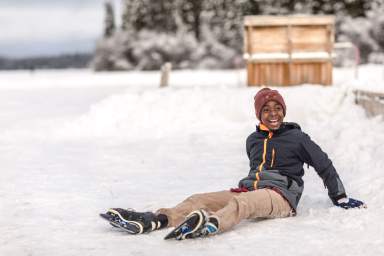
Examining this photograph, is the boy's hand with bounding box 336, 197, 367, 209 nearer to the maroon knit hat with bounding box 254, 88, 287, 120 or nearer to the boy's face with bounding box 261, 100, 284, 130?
the boy's face with bounding box 261, 100, 284, 130

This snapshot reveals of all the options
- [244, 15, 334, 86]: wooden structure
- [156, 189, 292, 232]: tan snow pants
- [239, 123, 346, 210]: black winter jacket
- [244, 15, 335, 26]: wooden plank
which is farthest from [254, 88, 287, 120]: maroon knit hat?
[244, 15, 335, 26]: wooden plank

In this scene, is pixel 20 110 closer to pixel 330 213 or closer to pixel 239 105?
pixel 239 105

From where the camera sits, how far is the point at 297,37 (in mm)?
18188

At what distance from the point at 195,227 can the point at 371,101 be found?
25.3 feet

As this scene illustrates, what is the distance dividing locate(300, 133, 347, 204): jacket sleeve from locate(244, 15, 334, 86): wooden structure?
12532 mm

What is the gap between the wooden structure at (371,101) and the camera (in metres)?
11.3

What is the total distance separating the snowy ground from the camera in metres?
5.07

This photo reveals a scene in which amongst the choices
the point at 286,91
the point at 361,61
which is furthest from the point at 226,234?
the point at 361,61

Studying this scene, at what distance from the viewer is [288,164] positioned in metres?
5.82

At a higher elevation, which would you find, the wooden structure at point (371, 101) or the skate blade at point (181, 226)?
the skate blade at point (181, 226)

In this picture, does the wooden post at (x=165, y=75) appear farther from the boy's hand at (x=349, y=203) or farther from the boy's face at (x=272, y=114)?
the boy's hand at (x=349, y=203)

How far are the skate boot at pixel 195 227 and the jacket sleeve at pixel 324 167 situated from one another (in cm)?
120

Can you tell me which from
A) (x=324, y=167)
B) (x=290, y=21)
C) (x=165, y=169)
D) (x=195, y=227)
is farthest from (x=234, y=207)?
(x=290, y=21)

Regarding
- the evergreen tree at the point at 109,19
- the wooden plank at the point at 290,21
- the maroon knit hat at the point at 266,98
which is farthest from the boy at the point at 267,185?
the evergreen tree at the point at 109,19
